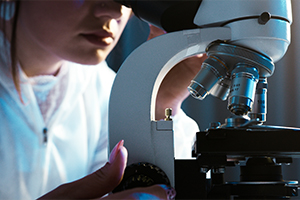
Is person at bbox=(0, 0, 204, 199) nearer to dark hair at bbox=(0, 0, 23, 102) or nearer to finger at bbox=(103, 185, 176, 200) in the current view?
dark hair at bbox=(0, 0, 23, 102)

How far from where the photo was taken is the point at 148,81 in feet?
2.55

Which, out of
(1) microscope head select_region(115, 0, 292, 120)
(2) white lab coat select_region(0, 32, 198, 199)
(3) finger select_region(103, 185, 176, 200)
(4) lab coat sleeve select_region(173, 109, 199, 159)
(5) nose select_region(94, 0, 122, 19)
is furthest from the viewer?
(4) lab coat sleeve select_region(173, 109, 199, 159)

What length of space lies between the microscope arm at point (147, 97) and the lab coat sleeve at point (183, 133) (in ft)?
2.33

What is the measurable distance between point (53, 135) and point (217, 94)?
58cm

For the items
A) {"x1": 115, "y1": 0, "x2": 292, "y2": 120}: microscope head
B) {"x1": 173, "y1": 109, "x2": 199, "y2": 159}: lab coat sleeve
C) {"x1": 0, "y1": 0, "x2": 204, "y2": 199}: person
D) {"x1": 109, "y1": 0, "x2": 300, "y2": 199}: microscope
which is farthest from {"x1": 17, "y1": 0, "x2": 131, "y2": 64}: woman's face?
{"x1": 173, "y1": 109, "x2": 199, "y2": 159}: lab coat sleeve

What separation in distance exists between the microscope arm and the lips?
375 millimetres

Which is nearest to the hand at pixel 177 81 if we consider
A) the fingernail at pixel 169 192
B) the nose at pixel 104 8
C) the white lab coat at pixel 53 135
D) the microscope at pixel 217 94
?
the white lab coat at pixel 53 135

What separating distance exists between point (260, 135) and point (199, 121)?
937 millimetres

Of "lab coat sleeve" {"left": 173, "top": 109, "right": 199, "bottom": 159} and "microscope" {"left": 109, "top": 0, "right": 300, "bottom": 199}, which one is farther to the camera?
"lab coat sleeve" {"left": 173, "top": 109, "right": 199, "bottom": 159}

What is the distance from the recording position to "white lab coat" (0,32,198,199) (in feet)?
3.12

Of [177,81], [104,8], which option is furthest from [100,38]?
[177,81]

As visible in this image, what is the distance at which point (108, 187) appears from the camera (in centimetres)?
66

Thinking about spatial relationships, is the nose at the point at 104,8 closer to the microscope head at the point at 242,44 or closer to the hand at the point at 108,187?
the microscope head at the point at 242,44

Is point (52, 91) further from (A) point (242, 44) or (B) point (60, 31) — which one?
(A) point (242, 44)
